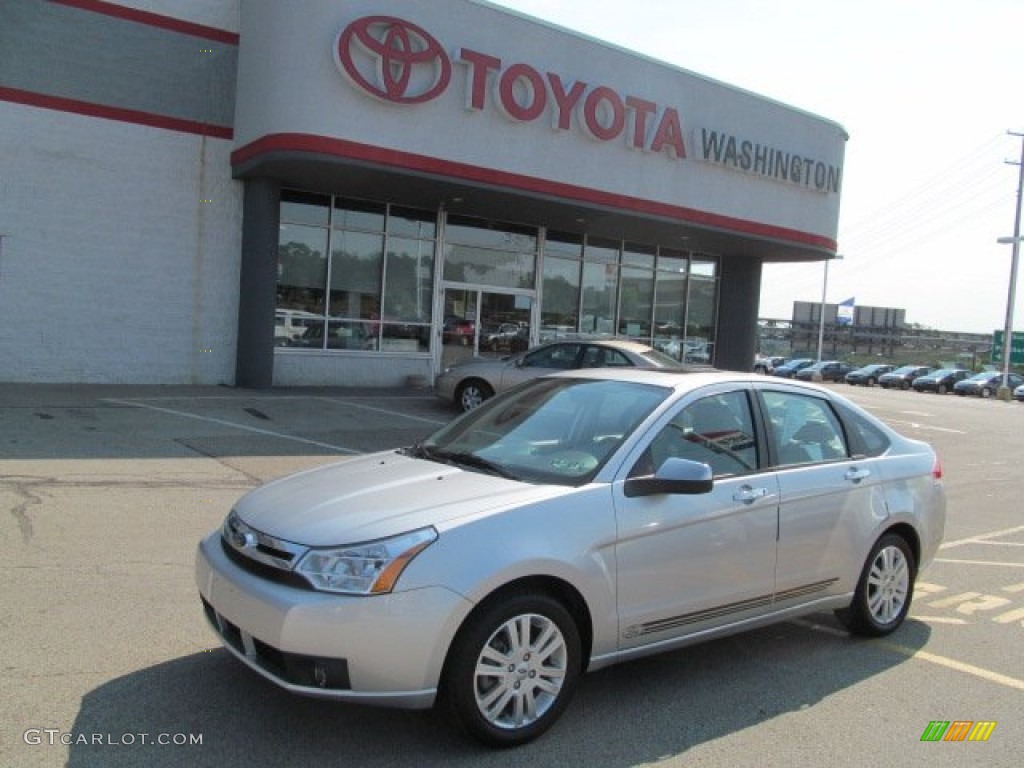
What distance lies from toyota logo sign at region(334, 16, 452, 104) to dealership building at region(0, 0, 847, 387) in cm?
4

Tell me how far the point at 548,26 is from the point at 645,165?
3.38m

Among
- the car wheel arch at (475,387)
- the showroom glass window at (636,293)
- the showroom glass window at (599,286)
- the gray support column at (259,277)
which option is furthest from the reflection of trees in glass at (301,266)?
the showroom glass window at (636,293)

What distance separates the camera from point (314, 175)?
15.1 meters

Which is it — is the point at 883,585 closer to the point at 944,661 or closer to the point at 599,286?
the point at 944,661

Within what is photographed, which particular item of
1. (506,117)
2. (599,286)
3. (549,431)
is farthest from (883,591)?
(599,286)

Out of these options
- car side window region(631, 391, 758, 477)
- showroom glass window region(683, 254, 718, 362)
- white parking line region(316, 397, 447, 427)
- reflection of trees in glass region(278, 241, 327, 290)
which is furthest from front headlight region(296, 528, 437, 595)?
showroom glass window region(683, 254, 718, 362)

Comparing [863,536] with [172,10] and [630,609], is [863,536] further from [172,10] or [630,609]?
[172,10]

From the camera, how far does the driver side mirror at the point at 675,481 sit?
3926 mm

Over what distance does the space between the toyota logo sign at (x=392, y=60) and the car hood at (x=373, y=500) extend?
36.5 feet

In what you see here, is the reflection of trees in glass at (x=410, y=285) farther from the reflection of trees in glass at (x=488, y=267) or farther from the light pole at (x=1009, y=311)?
the light pole at (x=1009, y=311)

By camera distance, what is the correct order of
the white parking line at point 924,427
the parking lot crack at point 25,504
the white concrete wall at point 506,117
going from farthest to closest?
1. the white parking line at point 924,427
2. the white concrete wall at point 506,117
3. the parking lot crack at point 25,504

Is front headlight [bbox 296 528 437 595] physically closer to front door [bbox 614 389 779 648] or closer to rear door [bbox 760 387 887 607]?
front door [bbox 614 389 779 648]

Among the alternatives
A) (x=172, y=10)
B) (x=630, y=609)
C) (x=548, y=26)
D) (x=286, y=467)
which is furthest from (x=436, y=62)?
(x=630, y=609)

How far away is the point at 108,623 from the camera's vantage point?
15.1 ft
